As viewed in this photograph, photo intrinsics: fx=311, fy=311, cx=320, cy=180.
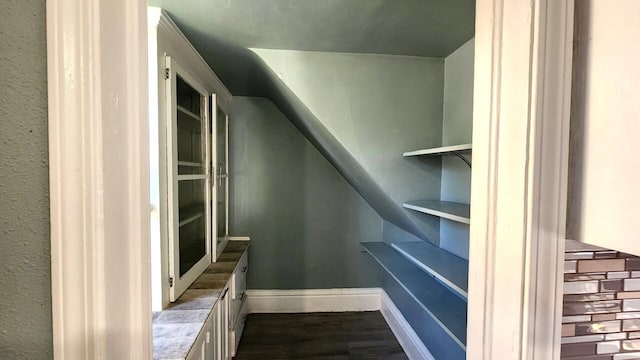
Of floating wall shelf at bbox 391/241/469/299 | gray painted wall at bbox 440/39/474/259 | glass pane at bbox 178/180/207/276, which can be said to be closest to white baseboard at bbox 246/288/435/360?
floating wall shelf at bbox 391/241/469/299

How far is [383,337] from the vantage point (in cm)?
273

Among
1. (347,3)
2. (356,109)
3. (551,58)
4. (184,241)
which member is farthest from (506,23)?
(184,241)

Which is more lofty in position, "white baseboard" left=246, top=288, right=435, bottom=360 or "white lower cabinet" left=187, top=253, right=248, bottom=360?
"white lower cabinet" left=187, top=253, right=248, bottom=360

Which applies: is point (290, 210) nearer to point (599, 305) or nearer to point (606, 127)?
point (599, 305)

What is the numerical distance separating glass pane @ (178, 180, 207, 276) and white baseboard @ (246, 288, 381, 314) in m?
1.22

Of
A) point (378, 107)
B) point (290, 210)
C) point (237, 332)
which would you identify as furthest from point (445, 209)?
point (237, 332)

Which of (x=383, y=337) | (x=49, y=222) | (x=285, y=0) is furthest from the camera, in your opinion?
(x=383, y=337)

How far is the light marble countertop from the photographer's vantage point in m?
1.20

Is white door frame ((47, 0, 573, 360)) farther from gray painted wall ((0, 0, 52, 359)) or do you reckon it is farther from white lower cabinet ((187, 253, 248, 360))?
white lower cabinet ((187, 253, 248, 360))

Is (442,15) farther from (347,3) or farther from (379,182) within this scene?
(379,182)

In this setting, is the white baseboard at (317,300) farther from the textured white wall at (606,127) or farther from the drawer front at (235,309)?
the textured white wall at (606,127)

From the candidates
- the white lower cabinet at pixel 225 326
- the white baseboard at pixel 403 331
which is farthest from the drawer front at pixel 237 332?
the white baseboard at pixel 403 331

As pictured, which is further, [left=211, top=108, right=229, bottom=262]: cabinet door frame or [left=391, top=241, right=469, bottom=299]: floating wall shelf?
[left=211, top=108, right=229, bottom=262]: cabinet door frame

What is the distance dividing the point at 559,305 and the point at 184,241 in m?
1.74
